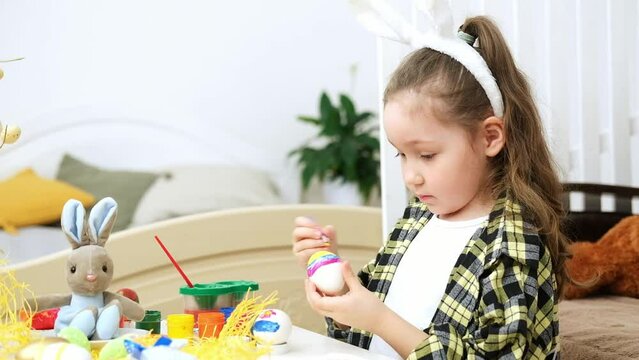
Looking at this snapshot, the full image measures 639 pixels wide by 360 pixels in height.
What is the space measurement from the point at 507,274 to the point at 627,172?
1.32 m

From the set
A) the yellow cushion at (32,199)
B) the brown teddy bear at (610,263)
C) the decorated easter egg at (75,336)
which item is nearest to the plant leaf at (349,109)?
the yellow cushion at (32,199)

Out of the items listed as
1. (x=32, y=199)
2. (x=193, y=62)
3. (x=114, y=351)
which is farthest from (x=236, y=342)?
(x=193, y=62)

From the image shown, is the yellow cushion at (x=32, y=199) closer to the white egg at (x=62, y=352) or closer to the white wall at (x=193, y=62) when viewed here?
the white wall at (x=193, y=62)

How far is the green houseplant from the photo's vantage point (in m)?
3.50

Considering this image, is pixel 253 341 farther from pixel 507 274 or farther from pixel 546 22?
pixel 546 22

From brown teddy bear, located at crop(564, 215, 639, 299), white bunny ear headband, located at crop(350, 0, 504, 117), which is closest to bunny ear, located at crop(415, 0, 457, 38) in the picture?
white bunny ear headband, located at crop(350, 0, 504, 117)

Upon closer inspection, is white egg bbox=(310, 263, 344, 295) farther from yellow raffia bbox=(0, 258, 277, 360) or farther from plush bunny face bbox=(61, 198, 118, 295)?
plush bunny face bbox=(61, 198, 118, 295)

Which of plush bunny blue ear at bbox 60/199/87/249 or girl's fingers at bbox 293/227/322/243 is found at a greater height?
plush bunny blue ear at bbox 60/199/87/249

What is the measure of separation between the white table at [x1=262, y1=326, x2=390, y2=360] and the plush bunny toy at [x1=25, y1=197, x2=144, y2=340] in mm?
224

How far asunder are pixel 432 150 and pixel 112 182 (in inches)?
85.9

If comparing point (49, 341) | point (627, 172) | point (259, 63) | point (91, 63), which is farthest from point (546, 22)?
point (91, 63)

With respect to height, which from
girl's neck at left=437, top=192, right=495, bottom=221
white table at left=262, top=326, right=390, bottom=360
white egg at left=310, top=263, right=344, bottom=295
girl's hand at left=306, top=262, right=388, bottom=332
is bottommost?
white table at left=262, top=326, right=390, bottom=360

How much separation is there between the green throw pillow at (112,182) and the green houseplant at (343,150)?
2.21 ft

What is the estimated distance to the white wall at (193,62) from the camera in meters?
3.44
